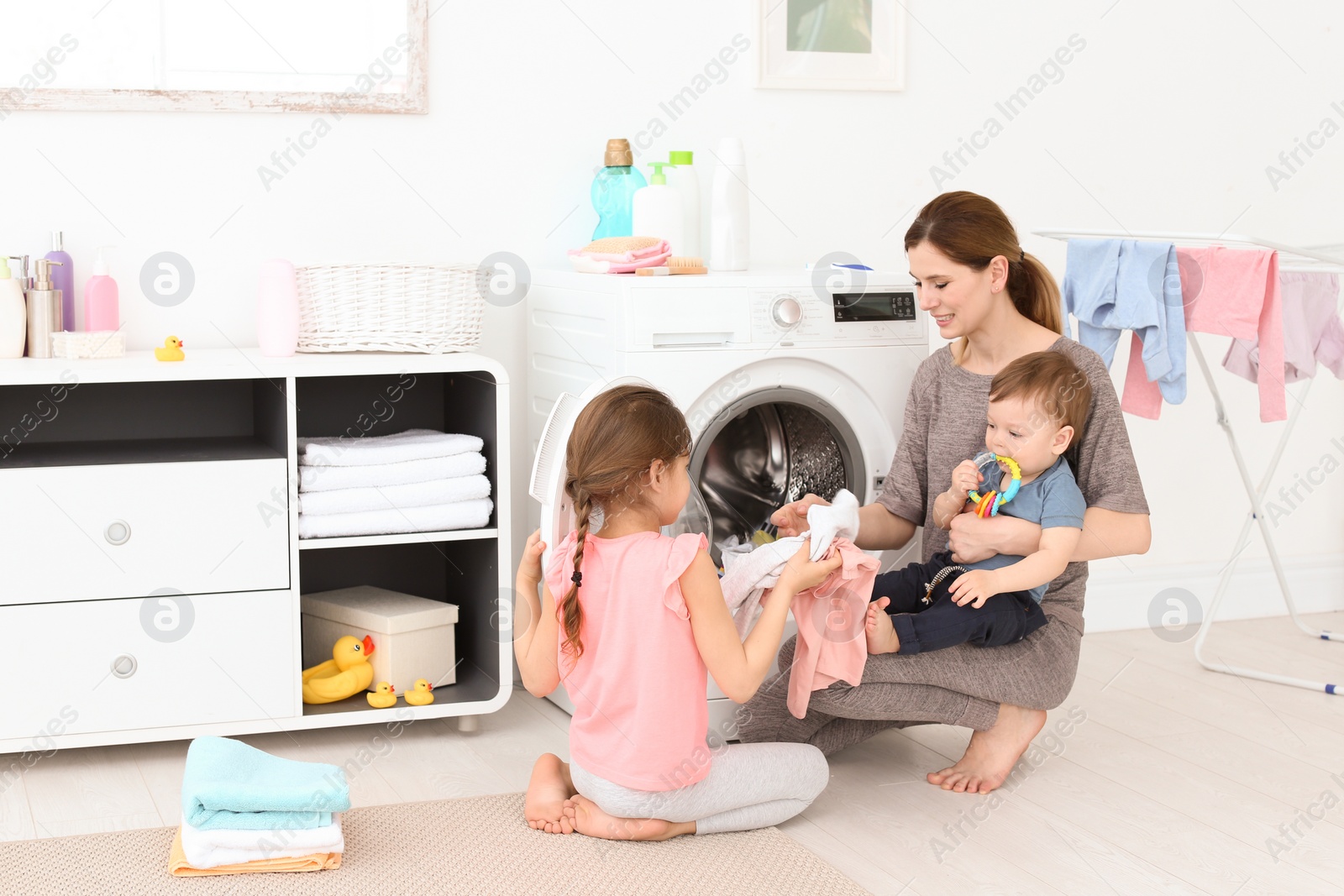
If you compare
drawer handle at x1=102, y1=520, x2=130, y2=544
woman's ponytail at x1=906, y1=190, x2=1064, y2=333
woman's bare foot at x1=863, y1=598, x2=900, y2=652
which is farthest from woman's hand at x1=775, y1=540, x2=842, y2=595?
drawer handle at x1=102, y1=520, x2=130, y2=544

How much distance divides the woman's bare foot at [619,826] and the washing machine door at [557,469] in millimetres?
387

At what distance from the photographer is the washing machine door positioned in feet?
6.23

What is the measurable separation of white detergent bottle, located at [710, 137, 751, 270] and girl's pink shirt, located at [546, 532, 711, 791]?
98 cm

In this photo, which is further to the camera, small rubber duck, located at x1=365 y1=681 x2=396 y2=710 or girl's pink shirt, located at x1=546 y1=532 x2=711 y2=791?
→ small rubber duck, located at x1=365 y1=681 x2=396 y2=710

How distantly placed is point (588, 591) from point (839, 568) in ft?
1.39

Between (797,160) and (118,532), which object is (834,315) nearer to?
(797,160)

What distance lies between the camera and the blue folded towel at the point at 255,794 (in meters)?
1.86

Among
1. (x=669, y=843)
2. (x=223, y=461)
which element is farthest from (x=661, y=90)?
(x=669, y=843)

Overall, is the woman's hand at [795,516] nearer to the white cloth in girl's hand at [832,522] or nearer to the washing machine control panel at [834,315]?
the white cloth in girl's hand at [832,522]

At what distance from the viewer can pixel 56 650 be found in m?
2.23

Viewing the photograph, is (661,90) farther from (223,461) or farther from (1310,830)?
(1310,830)

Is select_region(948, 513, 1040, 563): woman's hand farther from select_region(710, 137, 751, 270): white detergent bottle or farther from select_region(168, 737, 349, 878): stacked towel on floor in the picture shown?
select_region(168, 737, 349, 878): stacked towel on floor

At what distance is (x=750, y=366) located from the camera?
2.41m

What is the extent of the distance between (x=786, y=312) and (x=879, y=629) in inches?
24.7
